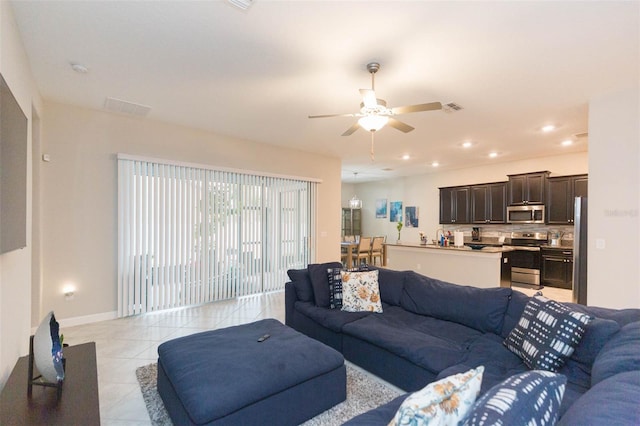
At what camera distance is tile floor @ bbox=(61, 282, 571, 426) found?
2244 millimetres

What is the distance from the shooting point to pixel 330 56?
2715 mm

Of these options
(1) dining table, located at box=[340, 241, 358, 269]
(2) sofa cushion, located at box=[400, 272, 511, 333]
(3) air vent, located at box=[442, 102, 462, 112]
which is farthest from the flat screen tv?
(1) dining table, located at box=[340, 241, 358, 269]

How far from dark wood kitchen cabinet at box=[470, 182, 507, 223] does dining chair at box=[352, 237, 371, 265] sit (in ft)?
8.91

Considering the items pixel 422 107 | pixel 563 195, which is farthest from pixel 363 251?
pixel 422 107

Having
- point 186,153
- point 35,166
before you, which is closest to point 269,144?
point 186,153

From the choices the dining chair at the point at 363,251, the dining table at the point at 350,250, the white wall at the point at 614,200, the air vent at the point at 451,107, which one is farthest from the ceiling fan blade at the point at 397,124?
the dining chair at the point at 363,251

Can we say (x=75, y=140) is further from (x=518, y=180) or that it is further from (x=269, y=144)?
(x=518, y=180)

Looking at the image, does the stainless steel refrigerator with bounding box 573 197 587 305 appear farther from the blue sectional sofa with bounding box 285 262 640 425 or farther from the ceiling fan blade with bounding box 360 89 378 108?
the ceiling fan blade with bounding box 360 89 378 108

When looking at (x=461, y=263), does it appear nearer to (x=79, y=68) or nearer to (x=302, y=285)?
(x=302, y=285)

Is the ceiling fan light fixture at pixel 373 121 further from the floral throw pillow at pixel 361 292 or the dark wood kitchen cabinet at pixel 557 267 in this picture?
the dark wood kitchen cabinet at pixel 557 267

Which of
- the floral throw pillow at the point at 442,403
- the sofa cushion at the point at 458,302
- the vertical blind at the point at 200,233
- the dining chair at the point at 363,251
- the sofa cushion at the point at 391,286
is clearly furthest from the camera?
the dining chair at the point at 363,251

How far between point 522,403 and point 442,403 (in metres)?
0.22

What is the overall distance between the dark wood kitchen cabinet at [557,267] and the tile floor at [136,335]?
460mm

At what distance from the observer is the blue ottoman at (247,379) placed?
171cm
